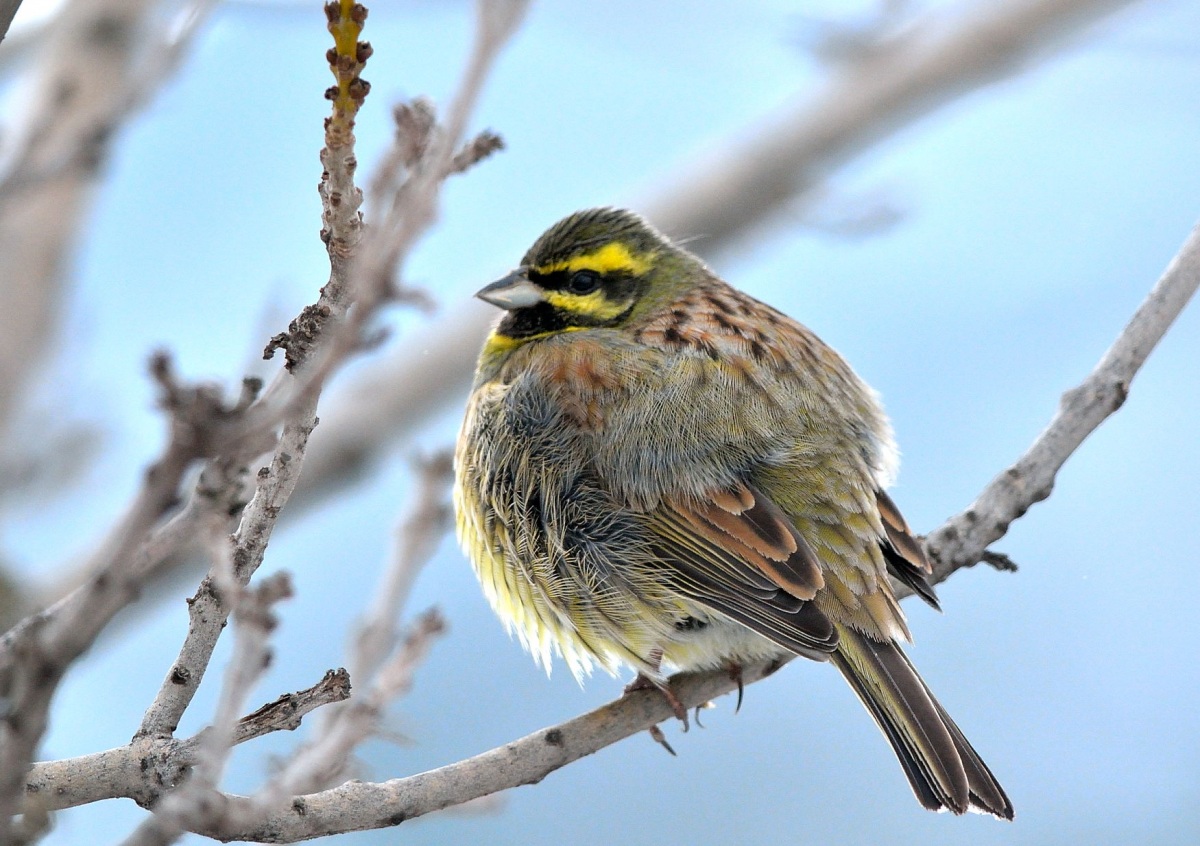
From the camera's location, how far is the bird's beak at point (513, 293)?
5477mm

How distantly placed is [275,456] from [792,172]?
26.9 ft

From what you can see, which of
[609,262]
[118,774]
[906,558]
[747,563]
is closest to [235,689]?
[118,774]

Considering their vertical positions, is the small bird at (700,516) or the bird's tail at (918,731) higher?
the small bird at (700,516)

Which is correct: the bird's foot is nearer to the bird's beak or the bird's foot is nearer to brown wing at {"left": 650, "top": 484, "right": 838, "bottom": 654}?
brown wing at {"left": 650, "top": 484, "right": 838, "bottom": 654}

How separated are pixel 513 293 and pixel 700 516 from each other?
1.38 meters

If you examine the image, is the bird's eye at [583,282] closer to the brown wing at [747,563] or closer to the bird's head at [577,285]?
the bird's head at [577,285]

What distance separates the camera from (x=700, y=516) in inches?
185

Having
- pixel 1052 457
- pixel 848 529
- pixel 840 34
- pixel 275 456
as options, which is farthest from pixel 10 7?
pixel 840 34

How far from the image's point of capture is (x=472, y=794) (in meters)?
3.65

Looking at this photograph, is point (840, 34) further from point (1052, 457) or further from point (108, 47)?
point (1052, 457)

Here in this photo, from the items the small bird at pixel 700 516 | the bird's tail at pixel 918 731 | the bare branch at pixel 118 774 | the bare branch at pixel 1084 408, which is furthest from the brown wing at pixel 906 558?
the bare branch at pixel 118 774

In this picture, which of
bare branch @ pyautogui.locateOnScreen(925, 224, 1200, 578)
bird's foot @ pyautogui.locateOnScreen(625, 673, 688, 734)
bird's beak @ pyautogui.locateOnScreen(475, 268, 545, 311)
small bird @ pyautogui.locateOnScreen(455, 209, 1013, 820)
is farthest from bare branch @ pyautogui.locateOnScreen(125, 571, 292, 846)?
bird's beak @ pyautogui.locateOnScreen(475, 268, 545, 311)

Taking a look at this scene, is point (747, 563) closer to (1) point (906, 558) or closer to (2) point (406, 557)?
(1) point (906, 558)

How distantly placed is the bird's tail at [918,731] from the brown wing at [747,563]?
19cm
